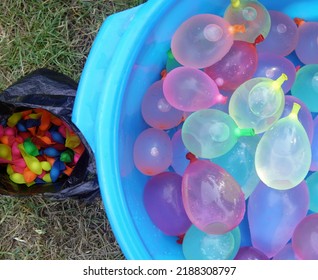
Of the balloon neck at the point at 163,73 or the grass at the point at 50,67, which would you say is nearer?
the balloon neck at the point at 163,73

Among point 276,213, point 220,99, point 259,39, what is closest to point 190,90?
point 220,99

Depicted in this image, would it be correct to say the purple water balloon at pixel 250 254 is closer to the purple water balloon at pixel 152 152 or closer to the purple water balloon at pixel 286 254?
the purple water balloon at pixel 286 254

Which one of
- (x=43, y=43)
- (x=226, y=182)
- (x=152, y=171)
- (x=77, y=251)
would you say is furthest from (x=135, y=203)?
(x=43, y=43)

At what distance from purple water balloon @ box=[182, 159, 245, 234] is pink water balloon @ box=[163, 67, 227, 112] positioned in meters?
0.11

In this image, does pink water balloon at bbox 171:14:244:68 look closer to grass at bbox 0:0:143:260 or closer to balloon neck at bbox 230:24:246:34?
balloon neck at bbox 230:24:246:34

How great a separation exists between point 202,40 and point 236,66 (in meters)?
0.09

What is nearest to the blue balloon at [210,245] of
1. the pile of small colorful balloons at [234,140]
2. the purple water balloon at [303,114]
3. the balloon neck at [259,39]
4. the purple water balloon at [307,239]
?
the pile of small colorful balloons at [234,140]

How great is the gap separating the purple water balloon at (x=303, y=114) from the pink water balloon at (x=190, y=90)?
5.0 inches

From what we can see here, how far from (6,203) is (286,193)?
0.65 m

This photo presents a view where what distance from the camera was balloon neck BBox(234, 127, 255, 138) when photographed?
892 millimetres

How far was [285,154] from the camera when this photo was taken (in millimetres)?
882

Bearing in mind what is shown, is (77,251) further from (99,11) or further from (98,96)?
(99,11)

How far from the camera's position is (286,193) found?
3.11ft

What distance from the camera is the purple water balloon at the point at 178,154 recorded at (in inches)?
40.1
